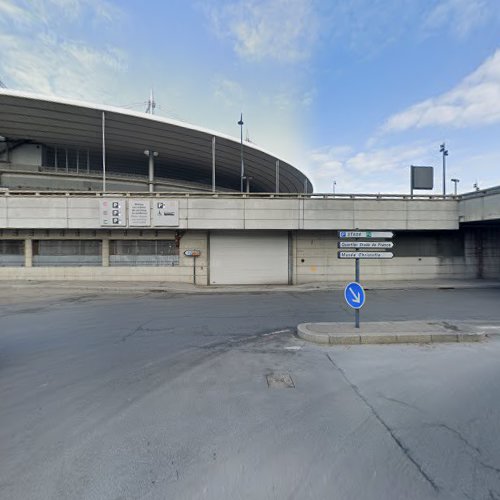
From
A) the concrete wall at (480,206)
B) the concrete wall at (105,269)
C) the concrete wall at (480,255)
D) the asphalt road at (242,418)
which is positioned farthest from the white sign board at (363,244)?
the concrete wall at (480,255)

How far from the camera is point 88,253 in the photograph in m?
17.4

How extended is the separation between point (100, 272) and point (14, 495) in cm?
1687

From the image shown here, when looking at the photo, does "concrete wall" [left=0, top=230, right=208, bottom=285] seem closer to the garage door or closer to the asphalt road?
the garage door

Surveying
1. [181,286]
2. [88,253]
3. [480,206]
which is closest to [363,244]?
[181,286]

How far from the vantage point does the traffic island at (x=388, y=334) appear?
608cm

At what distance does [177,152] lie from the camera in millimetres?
25641

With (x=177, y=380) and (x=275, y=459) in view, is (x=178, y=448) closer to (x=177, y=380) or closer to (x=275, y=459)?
(x=275, y=459)

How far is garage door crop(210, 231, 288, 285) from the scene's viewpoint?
1788cm

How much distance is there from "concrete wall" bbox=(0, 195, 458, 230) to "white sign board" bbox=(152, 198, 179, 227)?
31 centimetres

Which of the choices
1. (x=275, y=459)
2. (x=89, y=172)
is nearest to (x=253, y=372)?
(x=275, y=459)

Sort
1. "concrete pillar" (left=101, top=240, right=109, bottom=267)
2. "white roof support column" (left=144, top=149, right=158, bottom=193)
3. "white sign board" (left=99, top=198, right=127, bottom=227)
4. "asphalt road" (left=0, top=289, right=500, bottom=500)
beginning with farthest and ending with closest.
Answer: "white roof support column" (left=144, top=149, right=158, bottom=193)
"concrete pillar" (left=101, top=240, right=109, bottom=267)
"white sign board" (left=99, top=198, right=127, bottom=227)
"asphalt road" (left=0, top=289, right=500, bottom=500)

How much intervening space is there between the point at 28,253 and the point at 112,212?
6.41 meters

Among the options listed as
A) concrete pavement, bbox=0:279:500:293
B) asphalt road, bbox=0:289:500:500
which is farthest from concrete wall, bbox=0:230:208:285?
asphalt road, bbox=0:289:500:500

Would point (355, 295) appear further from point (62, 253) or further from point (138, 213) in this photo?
point (62, 253)
